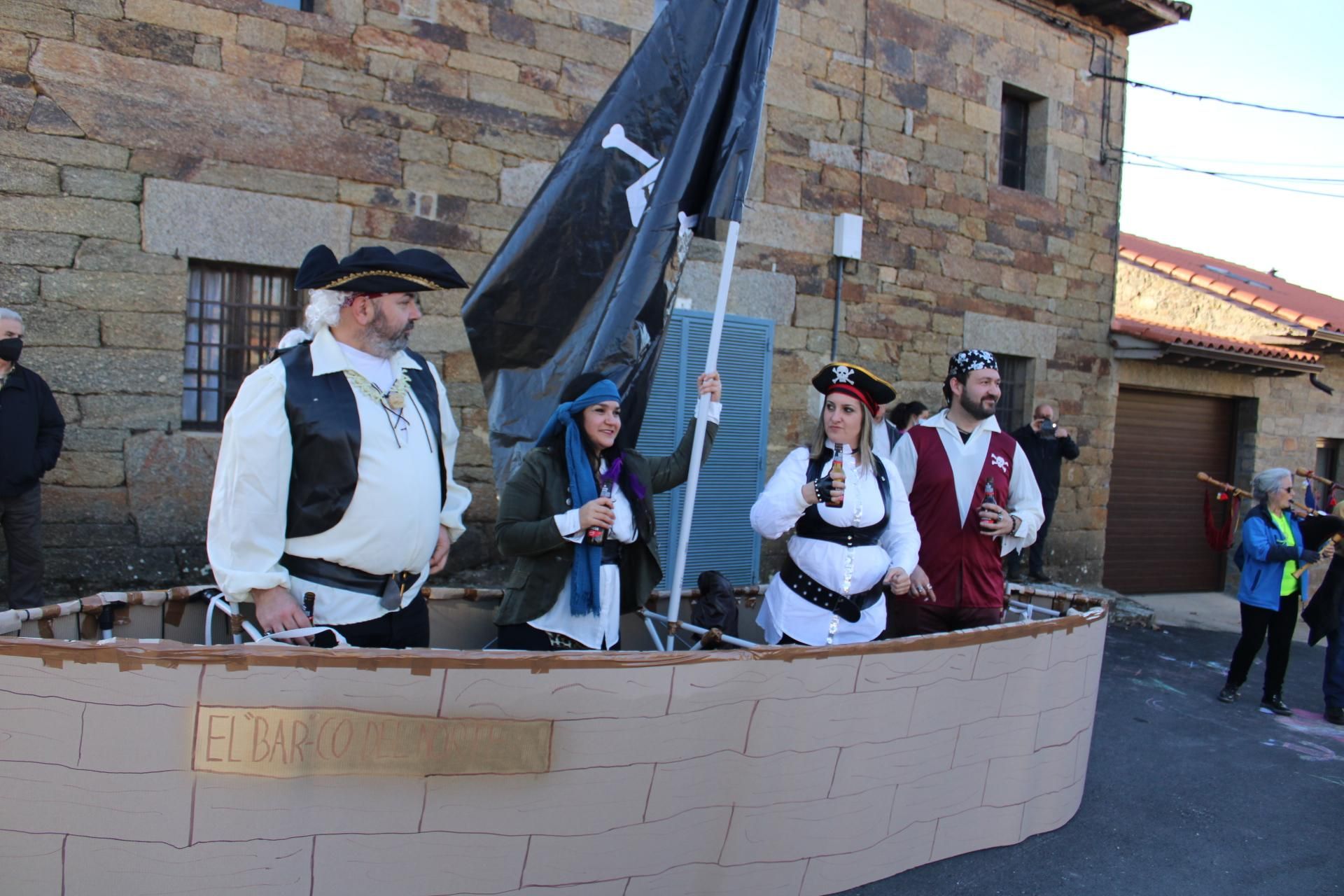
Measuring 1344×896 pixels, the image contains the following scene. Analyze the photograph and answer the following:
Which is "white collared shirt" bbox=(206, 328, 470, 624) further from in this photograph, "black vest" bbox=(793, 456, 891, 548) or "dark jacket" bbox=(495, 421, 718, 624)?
"black vest" bbox=(793, 456, 891, 548)

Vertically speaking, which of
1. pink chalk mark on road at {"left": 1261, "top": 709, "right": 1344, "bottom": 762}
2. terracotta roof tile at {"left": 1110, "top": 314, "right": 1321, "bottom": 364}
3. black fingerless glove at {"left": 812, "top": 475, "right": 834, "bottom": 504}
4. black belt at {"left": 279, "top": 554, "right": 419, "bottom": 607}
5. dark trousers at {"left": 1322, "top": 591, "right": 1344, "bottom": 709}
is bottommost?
pink chalk mark on road at {"left": 1261, "top": 709, "right": 1344, "bottom": 762}

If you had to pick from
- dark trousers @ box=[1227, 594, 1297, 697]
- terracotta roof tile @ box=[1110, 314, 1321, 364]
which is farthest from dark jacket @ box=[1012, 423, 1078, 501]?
dark trousers @ box=[1227, 594, 1297, 697]

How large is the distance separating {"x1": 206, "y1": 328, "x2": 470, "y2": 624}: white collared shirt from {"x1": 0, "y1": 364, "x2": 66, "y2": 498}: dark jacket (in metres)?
2.94

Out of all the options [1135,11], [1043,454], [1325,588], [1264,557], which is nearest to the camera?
[1264,557]

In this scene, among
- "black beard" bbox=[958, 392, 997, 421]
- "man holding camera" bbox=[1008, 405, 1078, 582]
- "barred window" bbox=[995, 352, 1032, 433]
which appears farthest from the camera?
"barred window" bbox=[995, 352, 1032, 433]

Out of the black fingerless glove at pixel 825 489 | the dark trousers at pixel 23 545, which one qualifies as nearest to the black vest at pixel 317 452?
the black fingerless glove at pixel 825 489

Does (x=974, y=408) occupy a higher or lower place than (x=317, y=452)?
higher

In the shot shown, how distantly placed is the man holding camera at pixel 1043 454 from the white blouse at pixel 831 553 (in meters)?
5.48

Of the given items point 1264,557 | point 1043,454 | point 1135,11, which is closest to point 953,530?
point 1264,557

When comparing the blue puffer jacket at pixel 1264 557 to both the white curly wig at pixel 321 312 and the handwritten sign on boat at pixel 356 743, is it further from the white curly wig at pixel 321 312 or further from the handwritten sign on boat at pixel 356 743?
the white curly wig at pixel 321 312

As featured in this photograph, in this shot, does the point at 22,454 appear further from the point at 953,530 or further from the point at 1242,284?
the point at 1242,284

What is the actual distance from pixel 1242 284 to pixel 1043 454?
22.7 ft

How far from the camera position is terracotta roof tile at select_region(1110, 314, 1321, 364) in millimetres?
9688

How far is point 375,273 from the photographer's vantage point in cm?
262
